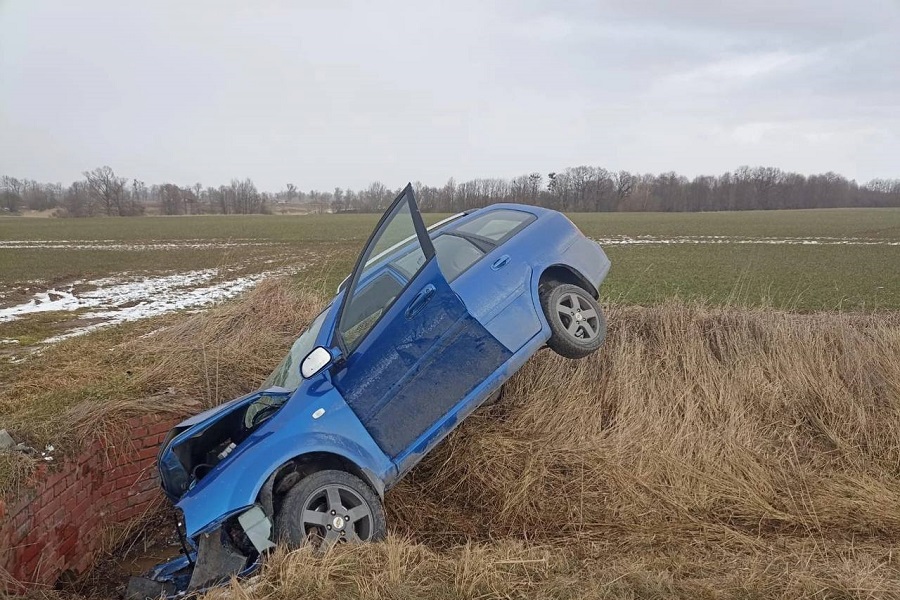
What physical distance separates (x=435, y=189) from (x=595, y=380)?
156 feet

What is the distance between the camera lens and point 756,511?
4172mm

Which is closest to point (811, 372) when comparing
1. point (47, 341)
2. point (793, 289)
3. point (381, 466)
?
point (381, 466)

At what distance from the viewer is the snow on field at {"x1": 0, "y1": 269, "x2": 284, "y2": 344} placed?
10.9 m

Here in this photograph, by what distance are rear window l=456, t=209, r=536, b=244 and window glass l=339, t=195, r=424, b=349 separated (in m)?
0.87

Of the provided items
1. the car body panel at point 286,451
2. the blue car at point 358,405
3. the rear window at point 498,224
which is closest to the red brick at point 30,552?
the blue car at point 358,405

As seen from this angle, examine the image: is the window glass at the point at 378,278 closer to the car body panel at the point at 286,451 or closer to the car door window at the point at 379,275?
the car door window at the point at 379,275

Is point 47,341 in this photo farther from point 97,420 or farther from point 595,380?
point 595,380

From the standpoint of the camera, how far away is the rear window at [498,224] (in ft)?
15.3

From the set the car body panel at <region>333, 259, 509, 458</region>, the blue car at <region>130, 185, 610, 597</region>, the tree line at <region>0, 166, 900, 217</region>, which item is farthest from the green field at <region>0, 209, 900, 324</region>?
the tree line at <region>0, 166, 900, 217</region>

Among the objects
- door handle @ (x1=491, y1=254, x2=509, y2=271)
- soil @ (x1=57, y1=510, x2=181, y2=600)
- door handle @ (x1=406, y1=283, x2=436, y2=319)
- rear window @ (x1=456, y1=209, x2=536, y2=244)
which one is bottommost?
soil @ (x1=57, y1=510, x2=181, y2=600)

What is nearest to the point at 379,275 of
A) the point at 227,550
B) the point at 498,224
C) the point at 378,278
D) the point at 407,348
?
the point at 378,278

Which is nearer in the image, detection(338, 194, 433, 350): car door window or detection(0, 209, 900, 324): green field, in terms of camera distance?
detection(338, 194, 433, 350): car door window

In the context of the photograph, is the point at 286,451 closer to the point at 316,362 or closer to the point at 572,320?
the point at 316,362

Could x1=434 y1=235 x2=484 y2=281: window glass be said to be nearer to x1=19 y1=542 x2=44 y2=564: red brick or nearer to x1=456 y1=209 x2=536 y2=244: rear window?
x1=456 y1=209 x2=536 y2=244: rear window
